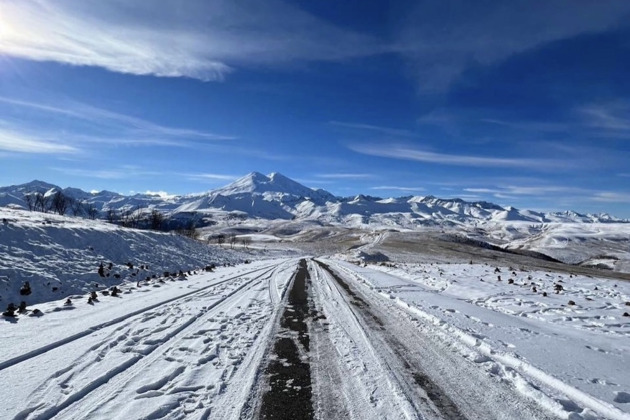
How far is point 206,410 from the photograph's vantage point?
443 centimetres

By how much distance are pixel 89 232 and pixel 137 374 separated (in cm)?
1824

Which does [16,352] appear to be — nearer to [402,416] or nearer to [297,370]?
[297,370]

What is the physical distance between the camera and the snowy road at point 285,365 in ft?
15.0

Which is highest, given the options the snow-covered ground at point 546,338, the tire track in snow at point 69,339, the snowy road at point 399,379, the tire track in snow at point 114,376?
the snow-covered ground at point 546,338

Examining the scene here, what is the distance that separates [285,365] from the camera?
600 centimetres

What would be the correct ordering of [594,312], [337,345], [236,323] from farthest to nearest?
1. [594,312]
2. [236,323]
3. [337,345]

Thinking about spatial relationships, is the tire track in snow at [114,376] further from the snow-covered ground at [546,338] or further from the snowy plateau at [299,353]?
the snow-covered ground at [546,338]

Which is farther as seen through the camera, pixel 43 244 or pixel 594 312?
pixel 43 244

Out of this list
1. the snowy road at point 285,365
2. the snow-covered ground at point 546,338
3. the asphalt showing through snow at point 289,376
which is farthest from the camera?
the snow-covered ground at point 546,338

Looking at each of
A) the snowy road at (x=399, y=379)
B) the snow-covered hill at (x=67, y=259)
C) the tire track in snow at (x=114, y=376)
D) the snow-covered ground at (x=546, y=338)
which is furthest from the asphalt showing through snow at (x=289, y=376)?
the snow-covered hill at (x=67, y=259)

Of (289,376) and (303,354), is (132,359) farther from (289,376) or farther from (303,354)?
(303,354)

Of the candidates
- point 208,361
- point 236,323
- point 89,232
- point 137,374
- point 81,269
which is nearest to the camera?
point 137,374

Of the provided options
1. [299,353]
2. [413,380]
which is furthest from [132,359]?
[413,380]

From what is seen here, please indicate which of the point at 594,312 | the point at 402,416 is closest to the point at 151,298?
the point at 402,416
